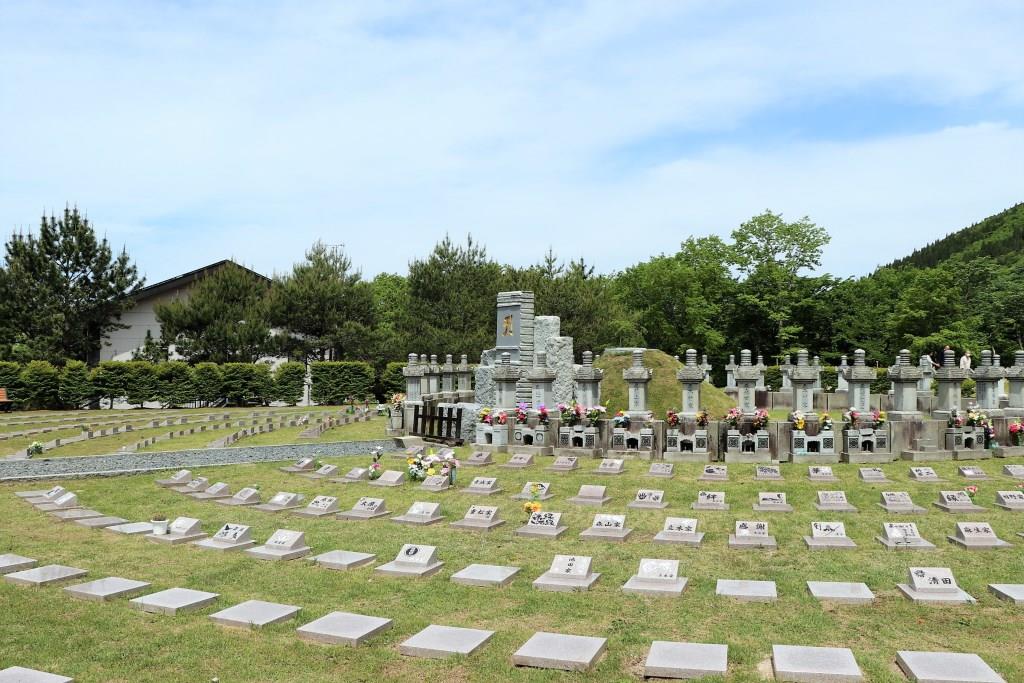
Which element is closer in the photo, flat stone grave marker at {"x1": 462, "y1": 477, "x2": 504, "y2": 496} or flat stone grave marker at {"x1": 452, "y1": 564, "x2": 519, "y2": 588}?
flat stone grave marker at {"x1": 452, "y1": 564, "x2": 519, "y2": 588}

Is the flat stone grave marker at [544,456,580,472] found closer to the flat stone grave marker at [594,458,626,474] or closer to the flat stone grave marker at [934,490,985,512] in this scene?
the flat stone grave marker at [594,458,626,474]

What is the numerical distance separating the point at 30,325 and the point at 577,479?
42.2 metres

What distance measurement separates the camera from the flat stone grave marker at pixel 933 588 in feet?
29.8

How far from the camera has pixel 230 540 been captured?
12.1 meters

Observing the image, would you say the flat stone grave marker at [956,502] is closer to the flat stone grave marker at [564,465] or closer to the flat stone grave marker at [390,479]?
the flat stone grave marker at [564,465]

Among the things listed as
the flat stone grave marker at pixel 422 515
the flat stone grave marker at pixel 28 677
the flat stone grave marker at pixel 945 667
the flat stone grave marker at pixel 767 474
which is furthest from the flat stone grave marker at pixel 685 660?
the flat stone grave marker at pixel 767 474

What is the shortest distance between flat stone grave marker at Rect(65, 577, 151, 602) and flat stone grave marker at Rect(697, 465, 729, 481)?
11.6 metres

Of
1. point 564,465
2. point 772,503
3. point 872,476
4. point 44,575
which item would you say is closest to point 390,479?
point 564,465

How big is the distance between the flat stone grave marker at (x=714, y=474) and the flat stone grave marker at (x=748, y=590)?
286 inches

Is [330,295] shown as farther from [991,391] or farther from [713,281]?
[991,391]

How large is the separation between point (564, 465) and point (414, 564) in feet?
28.0

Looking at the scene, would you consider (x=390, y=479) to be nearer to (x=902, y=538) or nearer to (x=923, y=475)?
(x=902, y=538)

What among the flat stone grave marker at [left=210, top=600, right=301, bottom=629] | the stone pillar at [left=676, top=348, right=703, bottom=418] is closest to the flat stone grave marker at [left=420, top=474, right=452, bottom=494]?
the stone pillar at [left=676, top=348, right=703, bottom=418]

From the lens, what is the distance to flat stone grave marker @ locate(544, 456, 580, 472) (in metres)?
18.6
